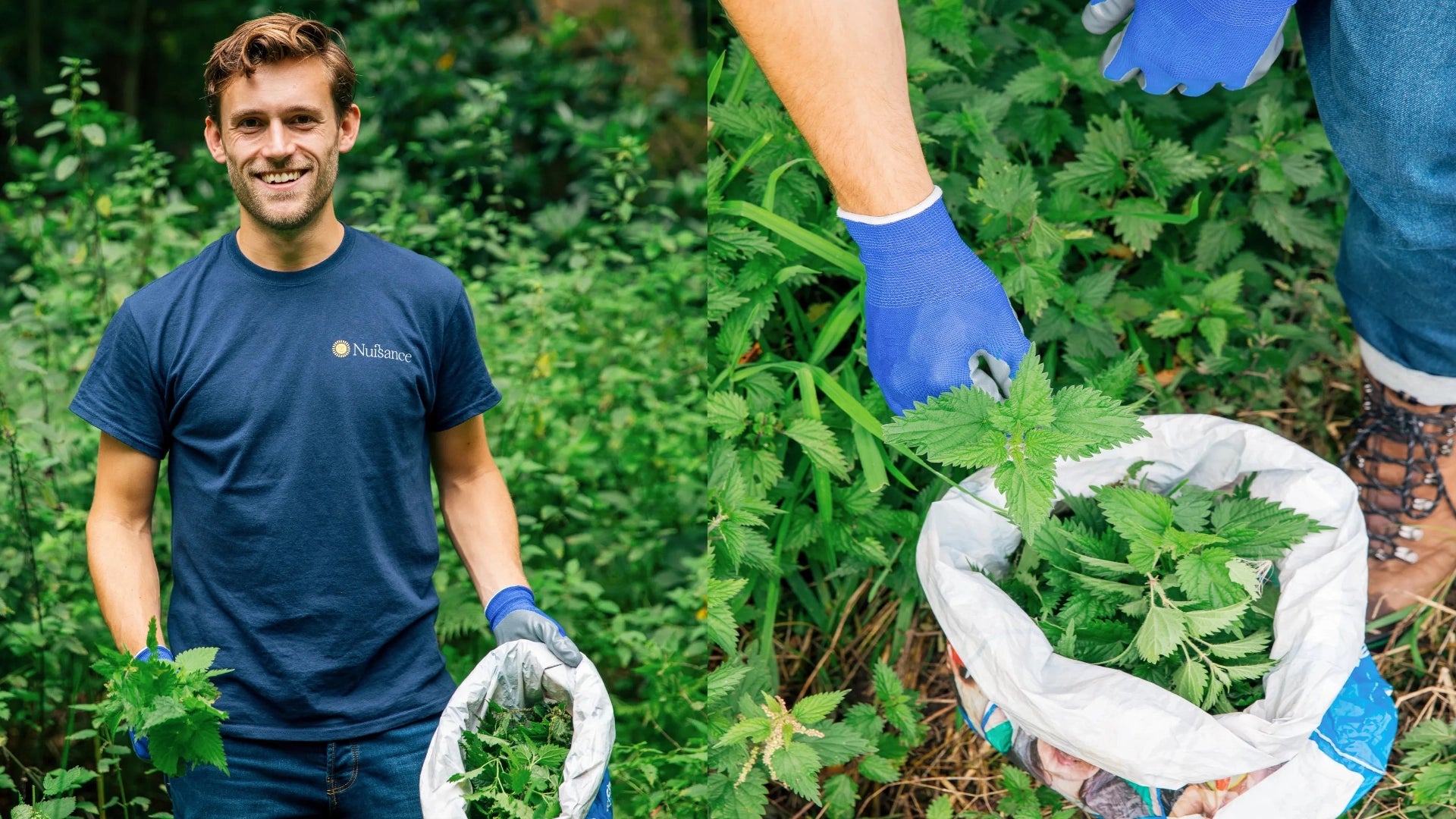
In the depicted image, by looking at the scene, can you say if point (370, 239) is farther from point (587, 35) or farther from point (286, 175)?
point (587, 35)

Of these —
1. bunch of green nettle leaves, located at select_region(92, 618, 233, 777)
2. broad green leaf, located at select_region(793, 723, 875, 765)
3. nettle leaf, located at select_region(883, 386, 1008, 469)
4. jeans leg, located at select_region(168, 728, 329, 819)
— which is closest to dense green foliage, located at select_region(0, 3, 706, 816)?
jeans leg, located at select_region(168, 728, 329, 819)

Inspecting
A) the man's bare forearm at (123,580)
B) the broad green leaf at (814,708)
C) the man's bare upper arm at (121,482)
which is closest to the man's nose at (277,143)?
the man's bare upper arm at (121,482)

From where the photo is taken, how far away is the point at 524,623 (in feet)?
6.03

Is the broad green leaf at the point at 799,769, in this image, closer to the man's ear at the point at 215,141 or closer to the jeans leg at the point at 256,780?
the jeans leg at the point at 256,780

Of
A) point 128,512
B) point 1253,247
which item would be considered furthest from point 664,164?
point 128,512

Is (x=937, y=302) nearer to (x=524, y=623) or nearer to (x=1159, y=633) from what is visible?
(x=1159, y=633)

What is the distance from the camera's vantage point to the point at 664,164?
4941 millimetres

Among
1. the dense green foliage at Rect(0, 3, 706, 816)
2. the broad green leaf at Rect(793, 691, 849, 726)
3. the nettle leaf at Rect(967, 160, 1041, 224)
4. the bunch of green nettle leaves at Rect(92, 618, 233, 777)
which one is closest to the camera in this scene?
the bunch of green nettle leaves at Rect(92, 618, 233, 777)

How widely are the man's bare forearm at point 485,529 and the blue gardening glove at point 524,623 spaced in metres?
0.04

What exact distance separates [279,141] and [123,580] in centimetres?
71

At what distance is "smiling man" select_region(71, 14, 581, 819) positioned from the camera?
172cm

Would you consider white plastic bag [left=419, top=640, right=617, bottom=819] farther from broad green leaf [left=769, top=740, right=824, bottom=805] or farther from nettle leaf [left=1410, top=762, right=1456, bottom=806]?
nettle leaf [left=1410, top=762, right=1456, bottom=806]

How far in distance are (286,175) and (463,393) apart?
45 centimetres

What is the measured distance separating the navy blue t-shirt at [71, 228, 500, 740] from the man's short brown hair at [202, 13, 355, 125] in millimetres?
248
